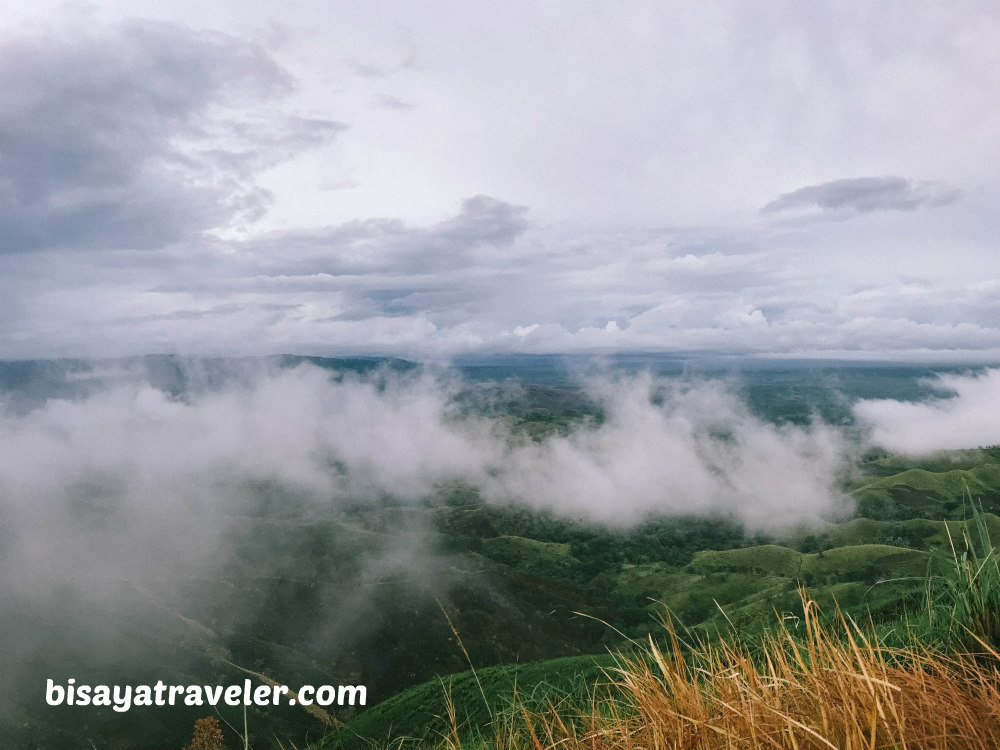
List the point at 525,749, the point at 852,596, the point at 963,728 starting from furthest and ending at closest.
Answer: the point at 852,596, the point at 525,749, the point at 963,728

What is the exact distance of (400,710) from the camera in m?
155

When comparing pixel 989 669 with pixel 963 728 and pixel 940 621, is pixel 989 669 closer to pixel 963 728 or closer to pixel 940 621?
pixel 940 621

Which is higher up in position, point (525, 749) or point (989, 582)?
point (989, 582)

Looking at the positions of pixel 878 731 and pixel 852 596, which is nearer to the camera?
pixel 878 731

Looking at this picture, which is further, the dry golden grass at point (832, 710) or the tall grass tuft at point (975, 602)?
the tall grass tuft at point (975, 602)

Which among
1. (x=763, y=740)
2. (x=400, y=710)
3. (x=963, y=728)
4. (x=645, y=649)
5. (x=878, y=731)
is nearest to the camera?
(x=963, y=728)

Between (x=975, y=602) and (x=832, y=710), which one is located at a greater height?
(x=975, y=602)

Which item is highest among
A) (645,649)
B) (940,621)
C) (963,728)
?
(963,728)

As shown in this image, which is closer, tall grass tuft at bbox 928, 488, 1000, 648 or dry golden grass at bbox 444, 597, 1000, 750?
dry golden grass at bbox 444, 597, 1000, 750

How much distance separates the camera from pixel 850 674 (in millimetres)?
3551

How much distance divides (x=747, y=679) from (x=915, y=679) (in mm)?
1168

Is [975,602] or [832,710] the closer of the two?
[832,710]

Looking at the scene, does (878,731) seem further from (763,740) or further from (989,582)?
(989,582)

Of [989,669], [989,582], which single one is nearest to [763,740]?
[989,669]
